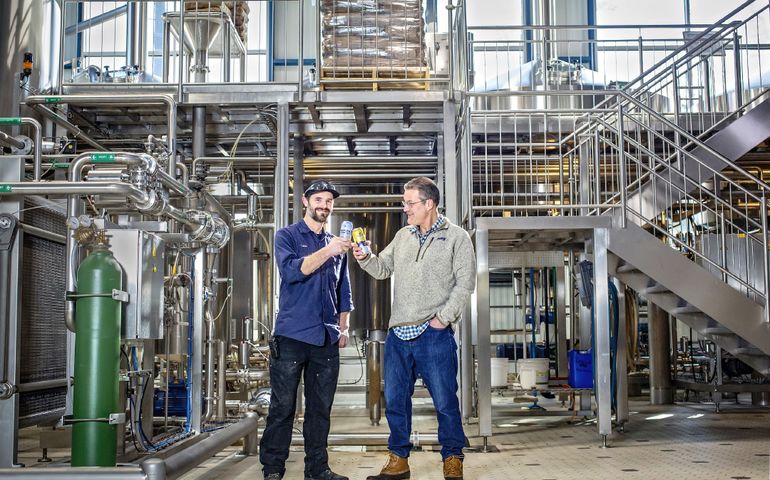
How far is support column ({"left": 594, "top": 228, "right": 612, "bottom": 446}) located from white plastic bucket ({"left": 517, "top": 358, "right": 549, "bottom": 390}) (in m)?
2.24

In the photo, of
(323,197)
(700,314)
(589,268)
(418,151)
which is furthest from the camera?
(418,151)

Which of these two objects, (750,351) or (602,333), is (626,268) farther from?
(750,351)

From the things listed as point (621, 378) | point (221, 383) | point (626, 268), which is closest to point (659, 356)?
point (621, 378)

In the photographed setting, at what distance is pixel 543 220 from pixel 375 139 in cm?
328

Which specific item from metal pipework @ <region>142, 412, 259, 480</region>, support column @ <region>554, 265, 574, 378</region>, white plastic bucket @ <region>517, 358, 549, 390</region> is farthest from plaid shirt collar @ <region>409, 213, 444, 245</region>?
support column @ <region>554, 265, 574, 378</region>

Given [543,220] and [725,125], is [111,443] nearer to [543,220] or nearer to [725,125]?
[543,220]

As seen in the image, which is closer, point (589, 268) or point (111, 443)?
point (111, 443)

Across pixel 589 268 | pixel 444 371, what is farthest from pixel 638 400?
pixel 444 371

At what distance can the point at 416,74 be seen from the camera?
7.80 m

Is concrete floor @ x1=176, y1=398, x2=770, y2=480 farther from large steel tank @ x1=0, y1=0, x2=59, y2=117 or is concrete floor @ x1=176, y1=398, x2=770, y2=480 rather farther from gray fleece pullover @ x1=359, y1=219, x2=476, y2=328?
large steel tank @ x1=0, y1=0, x2=59, y2=117

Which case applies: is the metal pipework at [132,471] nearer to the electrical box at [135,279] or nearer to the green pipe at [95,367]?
the green pipe at [95,367]

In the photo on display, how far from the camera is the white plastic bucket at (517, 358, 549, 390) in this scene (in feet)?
31.1

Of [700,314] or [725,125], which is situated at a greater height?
[725,125]

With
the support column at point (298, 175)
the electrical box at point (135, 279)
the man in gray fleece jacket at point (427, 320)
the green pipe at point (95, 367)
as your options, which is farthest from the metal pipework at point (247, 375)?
the green pipe at point (95, 367)
